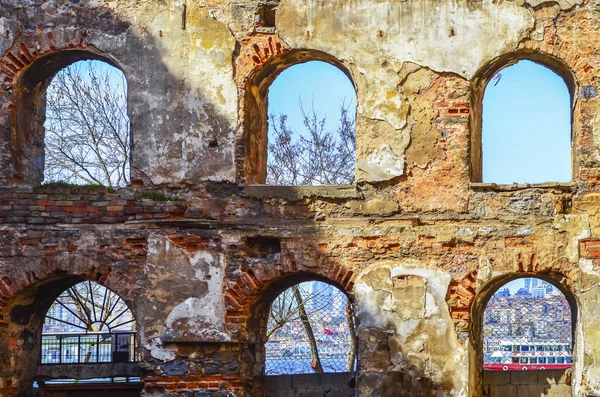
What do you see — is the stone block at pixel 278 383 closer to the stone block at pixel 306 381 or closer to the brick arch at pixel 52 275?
the stone block at pixel 306 381

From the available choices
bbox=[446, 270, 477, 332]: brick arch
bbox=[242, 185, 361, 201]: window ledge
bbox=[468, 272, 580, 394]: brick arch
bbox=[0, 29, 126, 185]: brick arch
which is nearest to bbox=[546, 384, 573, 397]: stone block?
bbox=[468, 272, 580, 394]: brick arch

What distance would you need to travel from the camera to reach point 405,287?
7.70 metres

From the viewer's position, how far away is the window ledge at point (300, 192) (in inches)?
314

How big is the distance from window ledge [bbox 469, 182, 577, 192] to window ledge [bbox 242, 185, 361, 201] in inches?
49.0

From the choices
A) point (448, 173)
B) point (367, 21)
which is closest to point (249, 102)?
point (367, 21)

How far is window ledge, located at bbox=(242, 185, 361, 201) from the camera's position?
26.2 feet

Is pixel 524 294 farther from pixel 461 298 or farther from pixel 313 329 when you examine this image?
pixel 461 298

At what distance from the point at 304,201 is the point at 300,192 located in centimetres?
10

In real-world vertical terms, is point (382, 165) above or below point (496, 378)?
above

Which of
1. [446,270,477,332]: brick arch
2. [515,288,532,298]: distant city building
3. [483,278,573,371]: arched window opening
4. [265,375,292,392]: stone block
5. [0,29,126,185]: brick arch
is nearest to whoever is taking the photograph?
[446,270,477,332]: brick arch

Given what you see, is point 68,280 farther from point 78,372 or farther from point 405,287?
point 405,287

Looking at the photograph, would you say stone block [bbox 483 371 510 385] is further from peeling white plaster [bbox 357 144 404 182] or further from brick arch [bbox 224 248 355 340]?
peeling white plaster [bbox 357 144 404 182]

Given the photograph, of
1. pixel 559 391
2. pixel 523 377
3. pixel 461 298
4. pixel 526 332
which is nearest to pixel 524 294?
pixel 526 332

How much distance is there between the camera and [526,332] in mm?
16500
